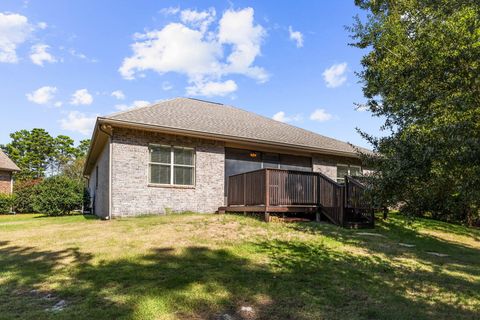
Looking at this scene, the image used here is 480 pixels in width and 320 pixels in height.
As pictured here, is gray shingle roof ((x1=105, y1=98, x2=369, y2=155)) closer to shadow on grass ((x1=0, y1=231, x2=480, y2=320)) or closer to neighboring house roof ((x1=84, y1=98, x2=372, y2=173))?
neighboring house roof ((x1=84, y1=98, x2=372, y2=173))

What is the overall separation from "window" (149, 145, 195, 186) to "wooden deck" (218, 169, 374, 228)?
2.33m

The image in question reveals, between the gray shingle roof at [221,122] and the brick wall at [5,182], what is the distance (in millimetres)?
17357

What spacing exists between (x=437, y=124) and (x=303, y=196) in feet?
21.2

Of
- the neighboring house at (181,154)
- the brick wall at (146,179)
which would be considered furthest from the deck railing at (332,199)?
the brick wall at (146,179)

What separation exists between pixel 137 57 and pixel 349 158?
1282cm

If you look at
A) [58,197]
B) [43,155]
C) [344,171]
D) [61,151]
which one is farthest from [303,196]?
[61,151]

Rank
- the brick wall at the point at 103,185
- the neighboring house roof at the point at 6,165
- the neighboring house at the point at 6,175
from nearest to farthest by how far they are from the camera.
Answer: the brick wall at the point at 103,185 → the neighboring house roof at the point at 6,165 → the neighboring house at the point at 6,175

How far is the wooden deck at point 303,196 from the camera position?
10.2 m

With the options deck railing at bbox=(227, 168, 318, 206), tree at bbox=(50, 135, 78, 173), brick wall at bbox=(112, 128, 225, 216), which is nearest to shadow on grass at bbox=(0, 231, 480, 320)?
deck railing at bbox=(227, 168, 318, 206)

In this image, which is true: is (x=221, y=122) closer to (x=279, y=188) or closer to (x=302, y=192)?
(x=279, y=188)

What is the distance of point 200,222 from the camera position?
931 centimetres

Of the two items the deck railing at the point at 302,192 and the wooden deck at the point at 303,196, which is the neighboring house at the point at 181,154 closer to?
the deck railing at the point at 302,192

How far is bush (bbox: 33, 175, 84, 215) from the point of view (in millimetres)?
16531

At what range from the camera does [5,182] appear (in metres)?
25.4
